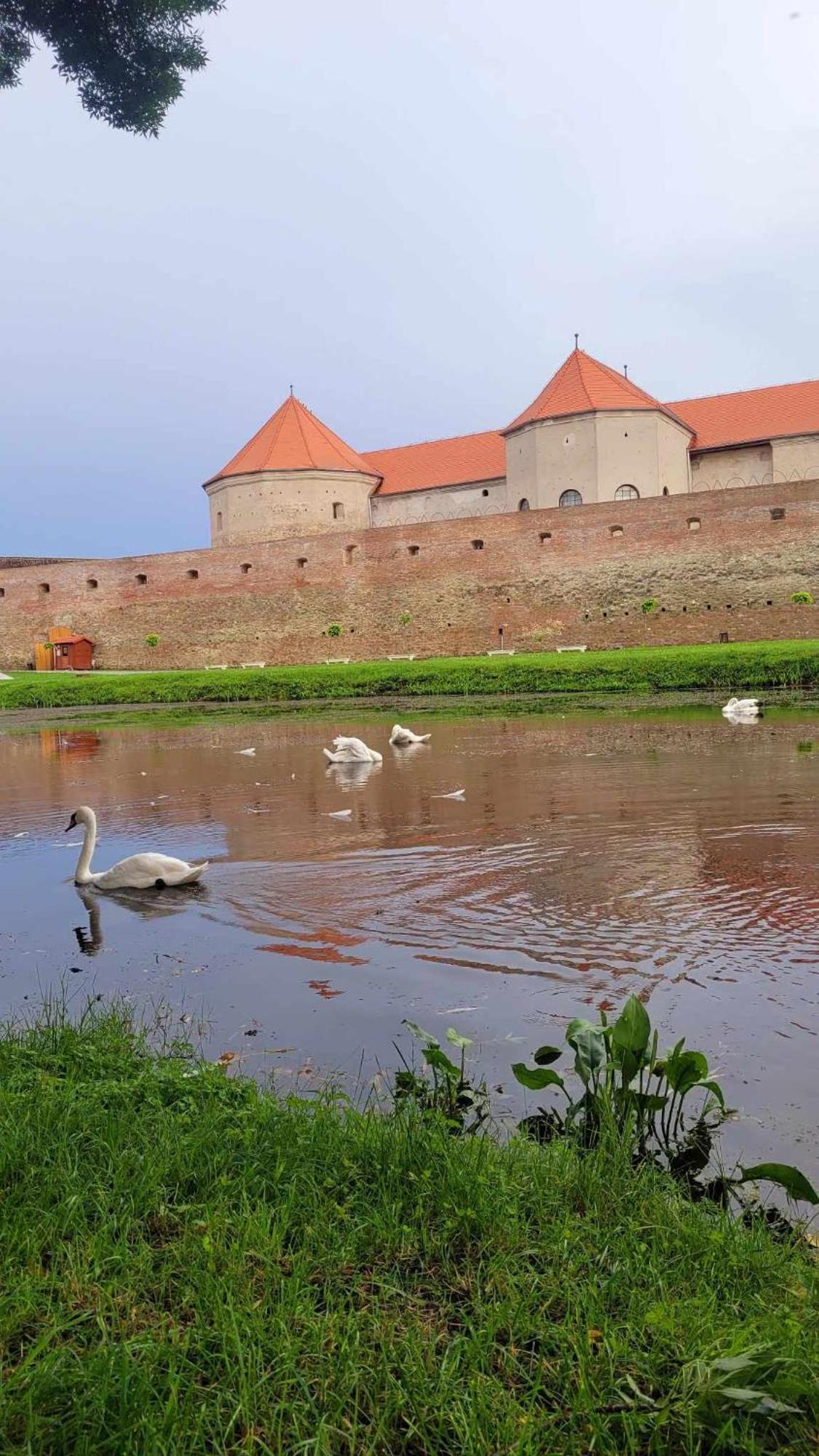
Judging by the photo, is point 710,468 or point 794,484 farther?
point 710,468

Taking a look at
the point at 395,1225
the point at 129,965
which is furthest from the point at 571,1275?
the point at 129,965

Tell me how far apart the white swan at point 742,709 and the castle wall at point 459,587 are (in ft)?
48.6

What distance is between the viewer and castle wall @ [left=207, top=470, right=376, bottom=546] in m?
43.6

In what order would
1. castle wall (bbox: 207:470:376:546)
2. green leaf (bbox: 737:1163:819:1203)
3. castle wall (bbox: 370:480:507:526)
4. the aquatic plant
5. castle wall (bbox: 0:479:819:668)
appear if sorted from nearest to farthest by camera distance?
green leaf (bbox: 737:1163:819:1203)
the aquatic plant
castle wall (bbox: 0:479:819:668)
castle wall (bbox: 370:480:507:526)
castle wall (bbox: 207:470:376:546)

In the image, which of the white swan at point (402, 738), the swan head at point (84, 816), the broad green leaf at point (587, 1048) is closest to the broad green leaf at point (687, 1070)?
the broad green leaf at point (587, 1048)

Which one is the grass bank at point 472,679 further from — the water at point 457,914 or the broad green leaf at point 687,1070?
the broad green leaf at point 687,1070

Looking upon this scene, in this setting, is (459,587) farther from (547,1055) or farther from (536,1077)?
(536,1077)

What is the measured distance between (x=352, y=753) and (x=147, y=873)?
7.00m

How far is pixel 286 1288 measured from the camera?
2072 mm

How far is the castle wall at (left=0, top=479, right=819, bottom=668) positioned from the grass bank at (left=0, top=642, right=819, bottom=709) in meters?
4.41

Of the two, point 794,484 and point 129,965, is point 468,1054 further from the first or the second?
point 794,484

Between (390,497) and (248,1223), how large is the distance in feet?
147

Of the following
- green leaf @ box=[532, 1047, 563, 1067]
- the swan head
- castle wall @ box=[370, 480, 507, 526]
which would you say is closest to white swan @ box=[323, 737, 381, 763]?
the swan head

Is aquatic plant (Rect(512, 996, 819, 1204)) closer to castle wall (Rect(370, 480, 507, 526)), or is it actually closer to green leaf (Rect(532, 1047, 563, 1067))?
green leaf (Rect(532, 1047, 563, 1067))
